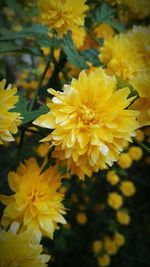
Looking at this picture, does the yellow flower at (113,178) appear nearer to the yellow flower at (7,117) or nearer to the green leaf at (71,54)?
the green leaf at (71,54)

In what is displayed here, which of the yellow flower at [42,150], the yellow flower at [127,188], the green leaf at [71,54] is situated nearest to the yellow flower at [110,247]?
the yellow flower at [127,188]

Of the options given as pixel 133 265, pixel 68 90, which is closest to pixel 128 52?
pixel 68 90

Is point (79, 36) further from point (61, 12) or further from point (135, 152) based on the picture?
point (135, 152)

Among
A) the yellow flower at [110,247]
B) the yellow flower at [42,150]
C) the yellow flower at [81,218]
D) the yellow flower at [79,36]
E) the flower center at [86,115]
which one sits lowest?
the yellow flower at [110,247]

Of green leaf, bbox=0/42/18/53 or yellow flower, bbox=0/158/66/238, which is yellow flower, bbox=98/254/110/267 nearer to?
yellow flower, bbox=0/158/66/238

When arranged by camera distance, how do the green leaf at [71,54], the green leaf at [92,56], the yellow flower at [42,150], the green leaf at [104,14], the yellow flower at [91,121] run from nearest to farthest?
the yellow flower at [91,121], the green leaf at [71,54], the green leaf at [92,56], the green leaf at [104,14], the yellow flower at [42,150]
